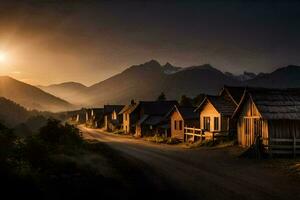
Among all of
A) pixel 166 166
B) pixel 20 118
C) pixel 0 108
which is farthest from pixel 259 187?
pixel 0 108

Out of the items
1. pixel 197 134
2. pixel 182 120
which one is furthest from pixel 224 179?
pixel 182 120

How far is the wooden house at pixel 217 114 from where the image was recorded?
40.1m

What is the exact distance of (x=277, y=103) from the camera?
29.0 meters

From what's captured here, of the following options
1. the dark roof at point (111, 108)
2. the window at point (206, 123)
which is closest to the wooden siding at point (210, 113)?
the window at point (206, 123)

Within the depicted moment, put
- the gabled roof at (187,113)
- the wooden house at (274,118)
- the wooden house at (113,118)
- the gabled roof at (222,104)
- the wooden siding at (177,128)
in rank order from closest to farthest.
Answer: the wooden house at (274,118) < the gabled roof at (222,104) < the gabled roof at (187,113) < the wooden siding at (177,128) < the wooden house at (113,118)

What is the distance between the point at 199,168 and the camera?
74.2 feet

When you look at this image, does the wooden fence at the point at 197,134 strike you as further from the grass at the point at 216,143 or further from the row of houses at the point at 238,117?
the grass at the point at 216,143

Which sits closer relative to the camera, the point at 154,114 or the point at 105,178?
the point at 105,178

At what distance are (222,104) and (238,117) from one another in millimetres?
7530

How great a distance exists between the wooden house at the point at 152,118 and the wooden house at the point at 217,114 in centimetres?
1209

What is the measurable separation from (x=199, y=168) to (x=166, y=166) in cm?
241

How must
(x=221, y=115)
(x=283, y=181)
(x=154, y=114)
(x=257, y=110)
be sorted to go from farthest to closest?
1. (x=154, y=114)
2. (x=221, y=115)
3. (x=257, y=110)
4. (x=283, y=181)

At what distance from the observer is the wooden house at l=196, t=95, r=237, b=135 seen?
40062mm

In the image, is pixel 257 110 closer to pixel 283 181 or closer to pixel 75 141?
pixel 283 181
